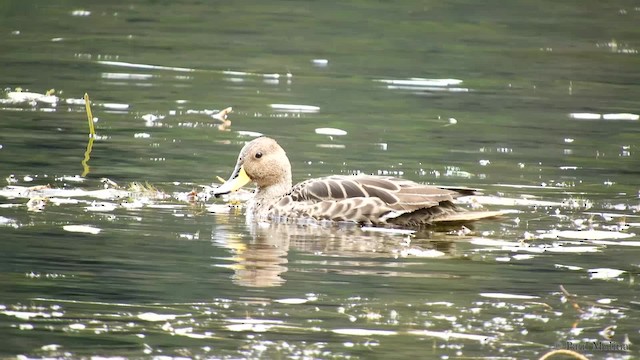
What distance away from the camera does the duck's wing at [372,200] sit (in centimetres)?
1402

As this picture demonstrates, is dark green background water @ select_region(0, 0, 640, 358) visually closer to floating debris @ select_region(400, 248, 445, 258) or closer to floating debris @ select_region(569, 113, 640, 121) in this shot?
floating debris @ select_region(400, 248, 445, 258)

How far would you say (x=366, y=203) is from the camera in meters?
14.2

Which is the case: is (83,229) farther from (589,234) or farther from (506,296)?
(589,234)

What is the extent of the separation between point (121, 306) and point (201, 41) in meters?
18.3

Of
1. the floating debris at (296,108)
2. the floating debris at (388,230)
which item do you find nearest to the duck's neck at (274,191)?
the floating debris at (388,230)

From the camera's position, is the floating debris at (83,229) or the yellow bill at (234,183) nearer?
the floating debris at (83,229)

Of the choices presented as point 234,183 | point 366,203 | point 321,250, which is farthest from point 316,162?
point 321,250

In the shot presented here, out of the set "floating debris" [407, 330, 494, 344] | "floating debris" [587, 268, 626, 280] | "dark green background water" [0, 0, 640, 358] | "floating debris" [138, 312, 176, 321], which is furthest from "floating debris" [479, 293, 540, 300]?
"floating debris" [138, 312, 176, 321]

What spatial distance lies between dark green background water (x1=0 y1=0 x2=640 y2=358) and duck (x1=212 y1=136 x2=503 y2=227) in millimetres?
296

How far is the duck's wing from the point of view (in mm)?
14016

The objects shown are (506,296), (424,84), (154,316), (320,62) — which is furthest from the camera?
(320,62)

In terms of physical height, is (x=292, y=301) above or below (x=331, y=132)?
below

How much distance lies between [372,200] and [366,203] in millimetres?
59

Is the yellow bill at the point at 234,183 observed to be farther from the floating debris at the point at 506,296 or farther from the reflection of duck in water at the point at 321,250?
the floating debris at the point at 506,296
